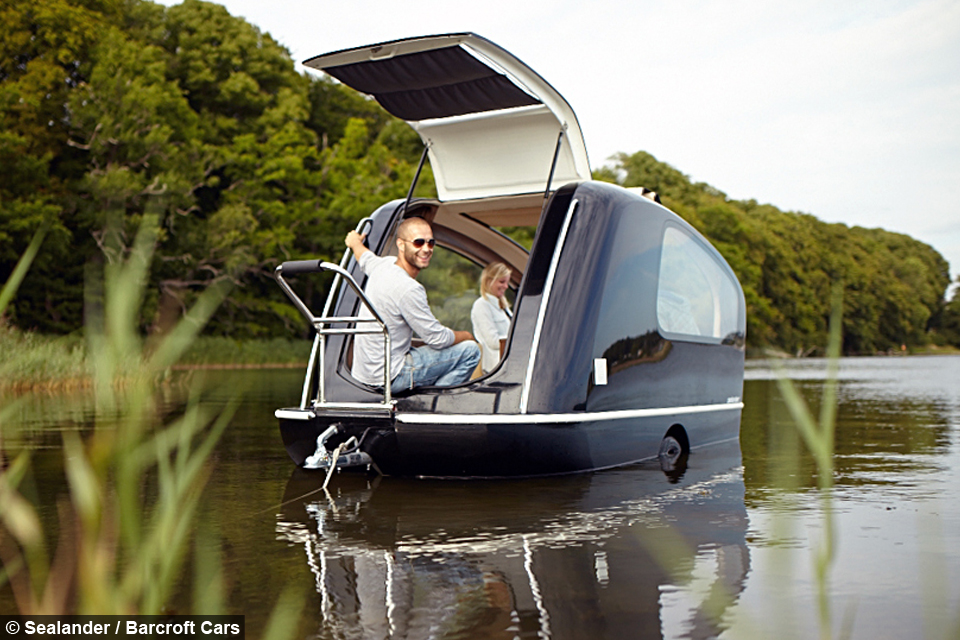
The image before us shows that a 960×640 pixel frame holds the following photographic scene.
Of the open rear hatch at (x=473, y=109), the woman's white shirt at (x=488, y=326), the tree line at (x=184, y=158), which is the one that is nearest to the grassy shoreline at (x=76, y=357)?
the tree line at (x=184, y=158)

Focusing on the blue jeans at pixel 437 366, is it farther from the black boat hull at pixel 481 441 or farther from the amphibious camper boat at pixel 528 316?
the black boat hull at pixel 481 441

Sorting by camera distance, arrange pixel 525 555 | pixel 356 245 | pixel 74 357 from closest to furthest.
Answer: pixel 525 555 → pixel 356 245 → pixel 74 357

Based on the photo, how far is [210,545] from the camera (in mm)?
4148

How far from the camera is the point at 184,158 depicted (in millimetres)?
39688

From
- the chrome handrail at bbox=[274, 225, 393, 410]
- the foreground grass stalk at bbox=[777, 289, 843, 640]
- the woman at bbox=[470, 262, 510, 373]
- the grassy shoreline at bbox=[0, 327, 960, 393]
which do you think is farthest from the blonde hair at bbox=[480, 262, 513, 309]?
the foreground grass stalk at bbox=[777, 289, 843, 640]

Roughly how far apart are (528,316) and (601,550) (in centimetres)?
209

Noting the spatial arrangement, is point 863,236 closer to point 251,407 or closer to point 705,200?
point 705,200

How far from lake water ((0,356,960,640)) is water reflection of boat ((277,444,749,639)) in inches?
0.4

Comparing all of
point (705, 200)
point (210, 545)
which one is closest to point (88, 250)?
point (210, 545)

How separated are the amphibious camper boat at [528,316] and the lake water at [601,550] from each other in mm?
274

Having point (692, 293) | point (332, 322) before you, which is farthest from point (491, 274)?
point (332, 322)

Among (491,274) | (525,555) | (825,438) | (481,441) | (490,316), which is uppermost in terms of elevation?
(491,274)

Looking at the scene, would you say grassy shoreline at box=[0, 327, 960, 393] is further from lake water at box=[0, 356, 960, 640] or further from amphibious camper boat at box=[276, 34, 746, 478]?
amphibious camper boat at box=[276, 34, 746, 478]

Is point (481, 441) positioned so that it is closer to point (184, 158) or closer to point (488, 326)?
point (488, 326)
